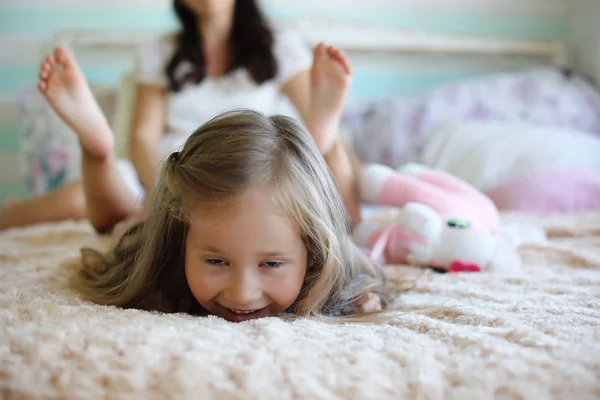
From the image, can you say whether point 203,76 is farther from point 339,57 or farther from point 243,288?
point 243,288

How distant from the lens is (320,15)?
7.22 ft

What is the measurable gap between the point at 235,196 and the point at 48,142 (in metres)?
1.42

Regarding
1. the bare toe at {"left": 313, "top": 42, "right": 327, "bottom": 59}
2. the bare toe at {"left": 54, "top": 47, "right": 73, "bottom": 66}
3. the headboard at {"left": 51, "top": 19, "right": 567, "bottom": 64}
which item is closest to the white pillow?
the headboard at {"left": 51, "top": 19, "right": 567, "bottom": 64}

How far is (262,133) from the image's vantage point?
758 mm

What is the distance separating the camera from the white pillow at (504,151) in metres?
1.50

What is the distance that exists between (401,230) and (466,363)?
48cm

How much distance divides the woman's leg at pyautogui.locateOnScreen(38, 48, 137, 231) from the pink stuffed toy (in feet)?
1.62

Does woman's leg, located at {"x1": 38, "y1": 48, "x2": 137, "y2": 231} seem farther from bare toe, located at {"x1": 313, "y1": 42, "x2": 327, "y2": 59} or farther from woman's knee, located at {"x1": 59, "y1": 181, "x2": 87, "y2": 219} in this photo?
→ bare toe, located at {"x1": 313, "y1": 42, "x2": 327, "y2": 59}

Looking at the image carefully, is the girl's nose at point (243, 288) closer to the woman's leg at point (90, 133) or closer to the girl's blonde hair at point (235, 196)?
the girl's blonde hair at point (235, 196)

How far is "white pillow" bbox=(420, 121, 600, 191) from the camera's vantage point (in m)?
1.50

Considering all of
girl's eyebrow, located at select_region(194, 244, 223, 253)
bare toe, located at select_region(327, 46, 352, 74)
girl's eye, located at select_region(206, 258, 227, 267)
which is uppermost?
bare toe, located at select_region(327, 46, 352, 74)

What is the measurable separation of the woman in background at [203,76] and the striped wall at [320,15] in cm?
61

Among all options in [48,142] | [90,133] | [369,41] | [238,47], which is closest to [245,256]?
[90,133]

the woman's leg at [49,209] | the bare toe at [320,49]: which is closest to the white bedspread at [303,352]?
the bare toe at [320,49]
